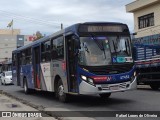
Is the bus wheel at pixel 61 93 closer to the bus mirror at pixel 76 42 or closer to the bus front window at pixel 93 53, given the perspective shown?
the bus front window at pixel 93 53

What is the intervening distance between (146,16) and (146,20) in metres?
0.38

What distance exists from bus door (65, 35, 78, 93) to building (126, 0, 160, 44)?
17.5 m

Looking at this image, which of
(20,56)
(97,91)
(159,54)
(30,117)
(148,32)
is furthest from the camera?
(148,32)

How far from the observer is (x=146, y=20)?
33.9 meters

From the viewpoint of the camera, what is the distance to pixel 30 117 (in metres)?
10.5

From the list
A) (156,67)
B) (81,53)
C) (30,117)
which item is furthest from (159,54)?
(30,117)

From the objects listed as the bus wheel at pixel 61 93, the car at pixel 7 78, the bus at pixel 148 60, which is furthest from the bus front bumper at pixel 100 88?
the car at pixel 7 78

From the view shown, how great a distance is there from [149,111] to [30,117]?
3.70m

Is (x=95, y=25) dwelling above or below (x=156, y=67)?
above

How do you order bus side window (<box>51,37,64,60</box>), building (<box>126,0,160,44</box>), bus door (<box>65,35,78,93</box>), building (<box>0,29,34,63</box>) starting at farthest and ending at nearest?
building (<box>0,29,34,63</box>), building (<box>126,0,160,44</box>), bus side window (<box>51,37,64,60</box>), bus door (<box>65,35,78,93</box>)

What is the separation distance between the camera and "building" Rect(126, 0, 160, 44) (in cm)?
3170

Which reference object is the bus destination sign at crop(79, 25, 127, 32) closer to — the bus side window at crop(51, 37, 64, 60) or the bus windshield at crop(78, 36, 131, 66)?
the bus windshield at crop(78, 36, 131, 66)

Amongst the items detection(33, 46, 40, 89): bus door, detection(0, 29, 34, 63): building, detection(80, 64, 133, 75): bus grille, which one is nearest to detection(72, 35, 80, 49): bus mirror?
detection(80, 64, 133, 75): bus grille

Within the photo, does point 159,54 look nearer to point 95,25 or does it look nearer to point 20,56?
point 95,25
